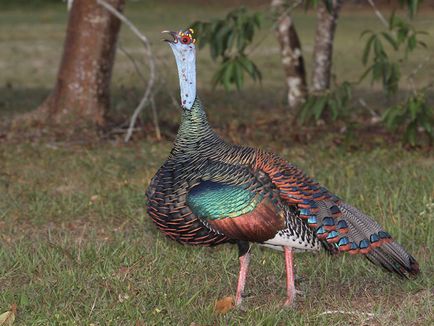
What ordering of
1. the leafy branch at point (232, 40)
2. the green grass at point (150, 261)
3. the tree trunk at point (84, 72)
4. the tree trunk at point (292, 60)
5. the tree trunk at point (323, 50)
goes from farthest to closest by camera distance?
the tree trunk at point (292, 60)
the tree trunk at point (323, 50)
the tree trunk at point (84, 72)
the leafy branch at point (232, 40)
the green grass at point (150, 261)

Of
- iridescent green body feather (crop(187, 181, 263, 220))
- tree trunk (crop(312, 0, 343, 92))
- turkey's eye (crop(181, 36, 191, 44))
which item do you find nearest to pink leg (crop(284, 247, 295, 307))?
iridescent green body feather (crop(187, 181, 263, 220))

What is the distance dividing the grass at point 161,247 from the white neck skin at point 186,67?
109cm

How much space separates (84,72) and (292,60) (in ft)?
8.58

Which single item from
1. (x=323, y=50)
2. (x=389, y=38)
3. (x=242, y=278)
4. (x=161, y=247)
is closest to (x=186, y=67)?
(x=242, y=278)

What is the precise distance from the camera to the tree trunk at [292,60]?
12.2 meters

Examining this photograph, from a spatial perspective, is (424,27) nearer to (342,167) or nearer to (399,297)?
(342,167)

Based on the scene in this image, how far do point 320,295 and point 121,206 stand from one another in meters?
2.61

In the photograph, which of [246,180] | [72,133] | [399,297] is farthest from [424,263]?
[72,133]

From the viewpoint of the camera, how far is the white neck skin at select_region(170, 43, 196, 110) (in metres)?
5.36

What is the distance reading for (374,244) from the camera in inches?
209

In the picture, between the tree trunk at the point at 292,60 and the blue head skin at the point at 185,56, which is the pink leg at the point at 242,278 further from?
the tree trunk at the point at 292,60

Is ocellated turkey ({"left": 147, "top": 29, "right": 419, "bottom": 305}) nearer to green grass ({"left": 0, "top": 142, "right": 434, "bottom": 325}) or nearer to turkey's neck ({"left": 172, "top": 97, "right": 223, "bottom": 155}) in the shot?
turkey's neck ({"left": 172, "top": 97, "right": 223, "bottom": 155})

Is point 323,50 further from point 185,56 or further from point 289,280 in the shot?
point 289,280

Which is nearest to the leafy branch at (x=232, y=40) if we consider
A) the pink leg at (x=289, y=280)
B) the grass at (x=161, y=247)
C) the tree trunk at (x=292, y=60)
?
the grass at (x=161, y=247)
